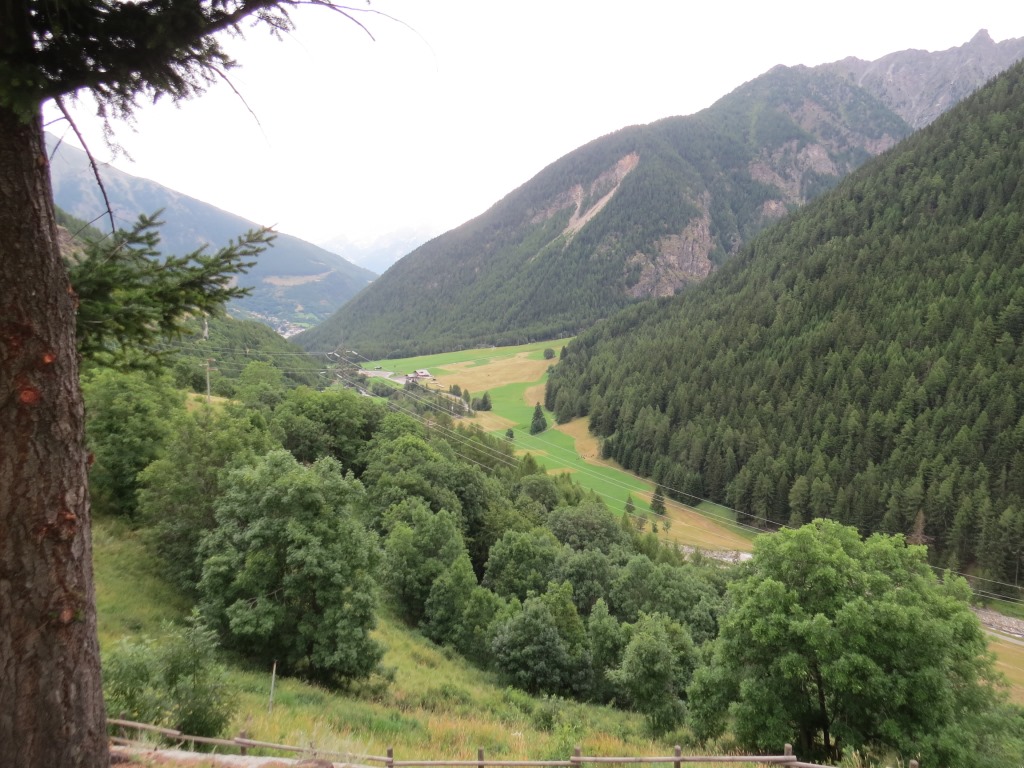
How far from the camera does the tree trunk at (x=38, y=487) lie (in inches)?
150

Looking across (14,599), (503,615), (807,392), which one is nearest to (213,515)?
(503,615)

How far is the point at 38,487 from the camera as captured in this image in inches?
153

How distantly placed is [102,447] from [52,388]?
2406cm

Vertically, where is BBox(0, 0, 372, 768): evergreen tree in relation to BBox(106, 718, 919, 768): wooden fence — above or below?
above

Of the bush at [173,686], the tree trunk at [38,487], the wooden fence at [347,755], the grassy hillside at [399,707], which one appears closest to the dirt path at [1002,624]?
the grassy hillside at [399,707]

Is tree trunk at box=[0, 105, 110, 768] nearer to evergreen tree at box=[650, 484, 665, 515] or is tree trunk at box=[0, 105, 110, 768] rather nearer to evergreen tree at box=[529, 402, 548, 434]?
evergreen tree at box=[650, 484, 665, 515]

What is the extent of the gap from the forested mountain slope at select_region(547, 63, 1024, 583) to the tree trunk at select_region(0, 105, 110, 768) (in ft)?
276

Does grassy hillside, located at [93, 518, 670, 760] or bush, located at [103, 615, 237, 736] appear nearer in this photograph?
bush, located at [103, 615, 237, 736]

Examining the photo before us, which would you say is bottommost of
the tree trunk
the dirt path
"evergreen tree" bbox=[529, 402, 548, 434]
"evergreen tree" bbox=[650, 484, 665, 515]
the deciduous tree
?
"evergreen tree" bbox=[650, 484, 665, 515]

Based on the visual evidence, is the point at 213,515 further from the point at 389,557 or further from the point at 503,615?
the point at 503,615

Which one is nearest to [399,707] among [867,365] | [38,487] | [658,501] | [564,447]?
[38,487]

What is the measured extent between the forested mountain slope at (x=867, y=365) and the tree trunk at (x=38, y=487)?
84113 mm

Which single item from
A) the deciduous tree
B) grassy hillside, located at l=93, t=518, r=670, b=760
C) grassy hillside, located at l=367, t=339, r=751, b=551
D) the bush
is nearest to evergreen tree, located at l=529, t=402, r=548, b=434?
grassy hillside, located at l=367, t=339, r=751, b=551

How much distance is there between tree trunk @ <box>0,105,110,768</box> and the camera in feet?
12.5
